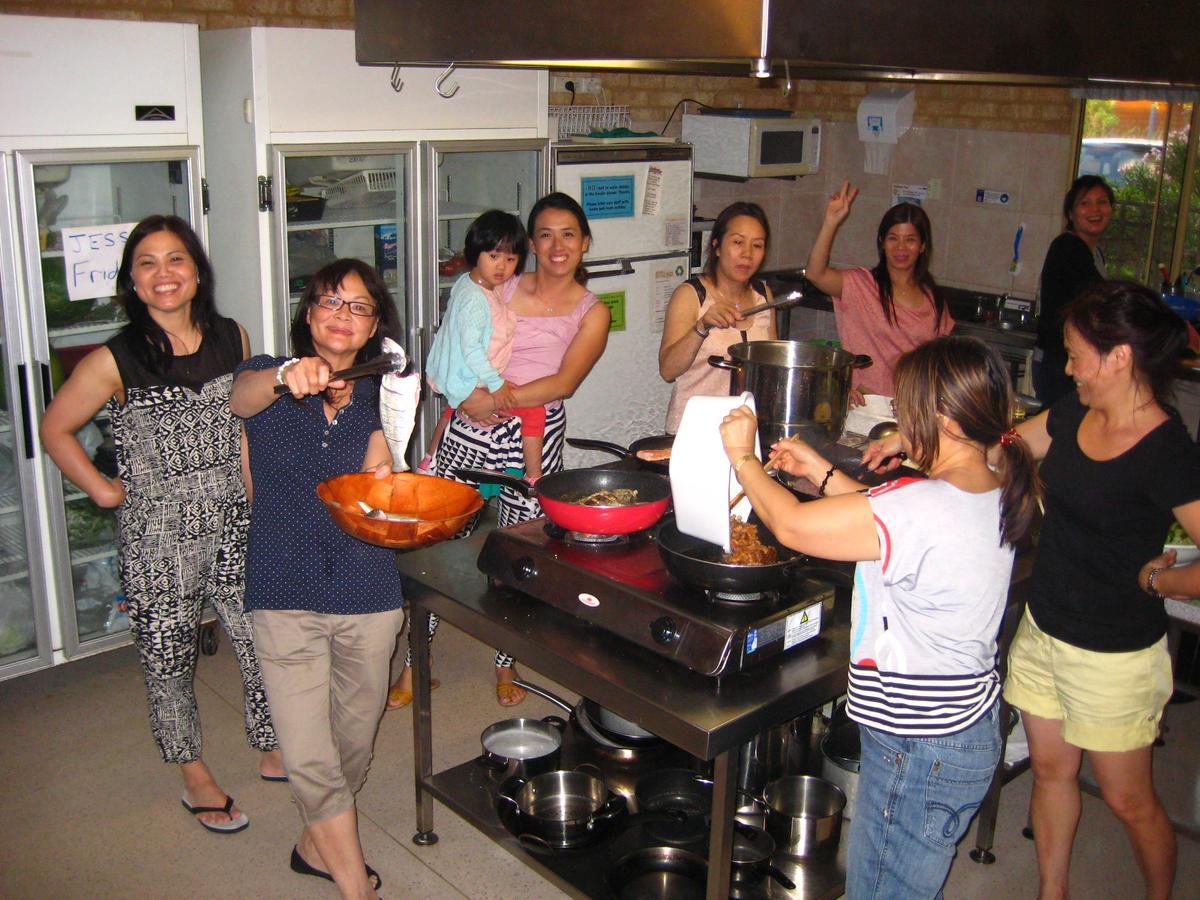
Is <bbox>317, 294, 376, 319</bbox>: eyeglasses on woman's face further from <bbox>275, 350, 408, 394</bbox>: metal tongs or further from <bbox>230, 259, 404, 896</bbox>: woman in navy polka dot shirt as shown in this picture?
<bbox>275, 350, 408, 394</bbox>: metal tongs

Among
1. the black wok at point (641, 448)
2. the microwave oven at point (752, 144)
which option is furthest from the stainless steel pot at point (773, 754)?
the microwave oven at point (752, 144)

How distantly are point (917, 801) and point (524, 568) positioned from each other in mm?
852

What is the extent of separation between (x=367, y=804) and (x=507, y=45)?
2.34 m

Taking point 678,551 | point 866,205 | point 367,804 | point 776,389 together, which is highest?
point 866,205

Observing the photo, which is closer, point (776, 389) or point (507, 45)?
point (507, 45)

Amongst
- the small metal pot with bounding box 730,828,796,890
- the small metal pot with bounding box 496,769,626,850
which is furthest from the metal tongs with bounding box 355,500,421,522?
the small metal pot with bounding box 730,828,796,890

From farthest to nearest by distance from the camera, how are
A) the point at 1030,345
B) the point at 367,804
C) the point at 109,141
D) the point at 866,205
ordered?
the point at 866,205 < the point at 1030,345 < the point at 109,141 < the point at 367,804

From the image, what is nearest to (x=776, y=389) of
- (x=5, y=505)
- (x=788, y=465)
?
(x=788, y=465)

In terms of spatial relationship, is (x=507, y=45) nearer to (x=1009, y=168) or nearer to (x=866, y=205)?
(x=1009, y=168)

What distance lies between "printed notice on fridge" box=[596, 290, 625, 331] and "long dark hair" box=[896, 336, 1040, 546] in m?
2.88

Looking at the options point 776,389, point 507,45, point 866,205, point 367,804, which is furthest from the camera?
point 866,205

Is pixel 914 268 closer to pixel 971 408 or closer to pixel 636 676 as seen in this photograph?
pixel 971 408

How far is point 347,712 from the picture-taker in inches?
96.9

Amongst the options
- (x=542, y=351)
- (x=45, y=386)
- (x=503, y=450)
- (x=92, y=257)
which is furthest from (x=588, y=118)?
(x=45, y=386)
